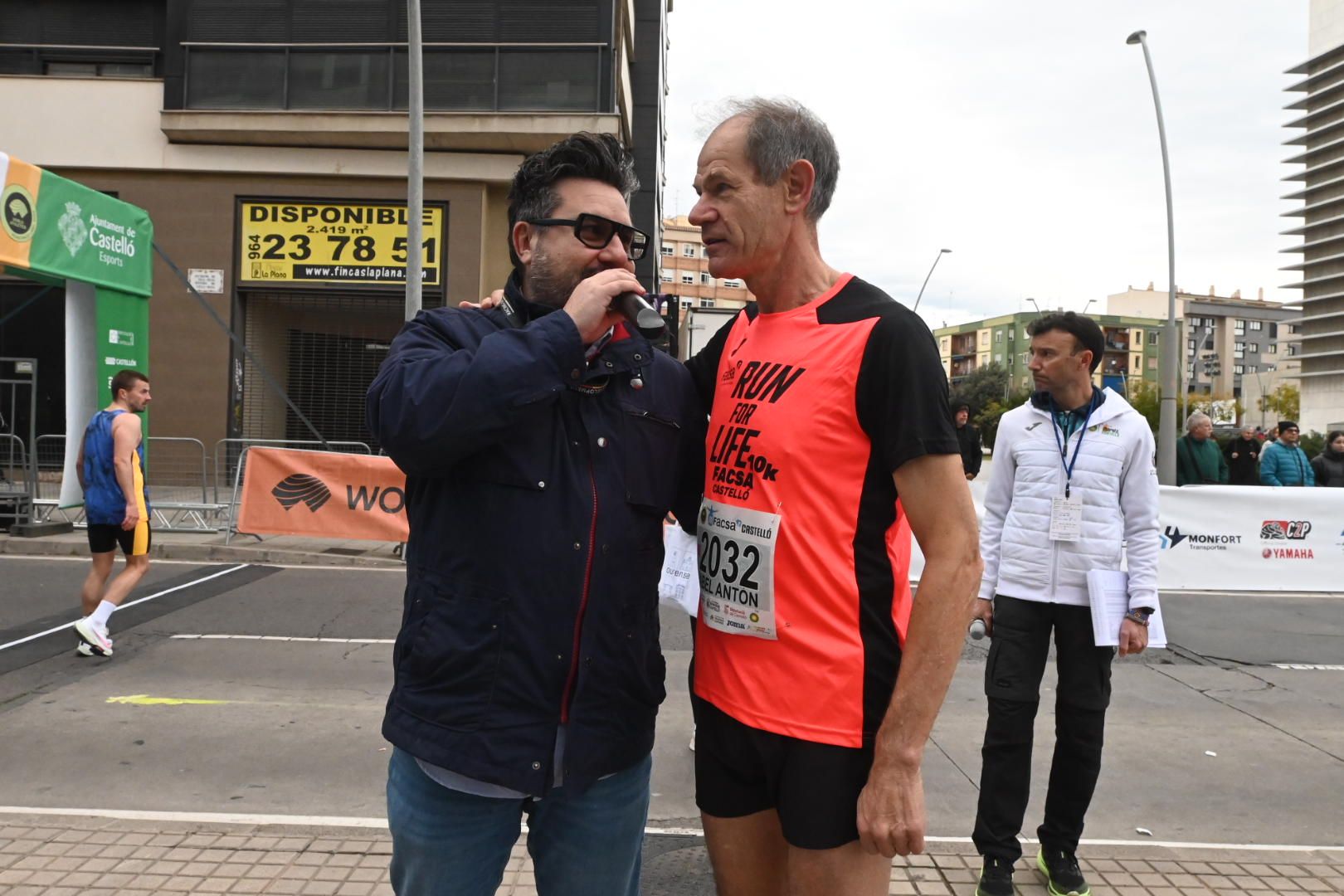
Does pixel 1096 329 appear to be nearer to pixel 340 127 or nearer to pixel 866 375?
pixel 866 375

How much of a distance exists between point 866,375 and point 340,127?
59.9 ft

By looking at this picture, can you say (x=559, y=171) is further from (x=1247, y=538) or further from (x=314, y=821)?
(x=1247, y=538)

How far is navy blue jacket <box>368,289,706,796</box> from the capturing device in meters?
1.76

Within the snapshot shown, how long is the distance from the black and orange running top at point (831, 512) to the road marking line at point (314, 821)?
233 centimetres

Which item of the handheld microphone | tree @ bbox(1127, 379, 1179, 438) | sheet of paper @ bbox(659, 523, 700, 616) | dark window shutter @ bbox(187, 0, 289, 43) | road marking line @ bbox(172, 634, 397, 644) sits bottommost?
road marking line @ bbox(172, 634, 397, 644)

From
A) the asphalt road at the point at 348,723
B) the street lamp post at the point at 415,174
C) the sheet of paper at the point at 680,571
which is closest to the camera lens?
the sheet of paper at the point at 680,571

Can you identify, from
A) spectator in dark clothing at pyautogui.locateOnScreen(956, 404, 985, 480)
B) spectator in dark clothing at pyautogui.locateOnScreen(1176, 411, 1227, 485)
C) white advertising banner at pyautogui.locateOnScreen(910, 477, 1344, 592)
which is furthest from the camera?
spectator in dark clothing at pyautogui.locateOnScreen(956, 404, 985, 480)

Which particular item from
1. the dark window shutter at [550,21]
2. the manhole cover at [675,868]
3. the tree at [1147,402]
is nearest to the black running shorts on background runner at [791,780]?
the manhole cover at [675,868]

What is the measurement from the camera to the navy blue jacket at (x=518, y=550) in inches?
69.4

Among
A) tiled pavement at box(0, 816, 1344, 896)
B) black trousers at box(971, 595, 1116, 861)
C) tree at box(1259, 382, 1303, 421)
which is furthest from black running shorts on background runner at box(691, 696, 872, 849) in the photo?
tree at box(1259, 382, 1303, 421)

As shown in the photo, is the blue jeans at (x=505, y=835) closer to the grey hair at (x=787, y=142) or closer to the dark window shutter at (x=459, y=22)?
the grey hair at (x=787, y=142)

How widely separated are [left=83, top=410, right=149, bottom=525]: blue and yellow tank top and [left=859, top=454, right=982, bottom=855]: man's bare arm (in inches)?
267

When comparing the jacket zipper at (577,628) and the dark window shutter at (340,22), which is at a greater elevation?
the dark window shutter at (340,22)

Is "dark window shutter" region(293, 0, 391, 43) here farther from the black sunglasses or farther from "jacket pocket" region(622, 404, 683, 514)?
"jacket pocket" region(622, 404, 683, 514)
